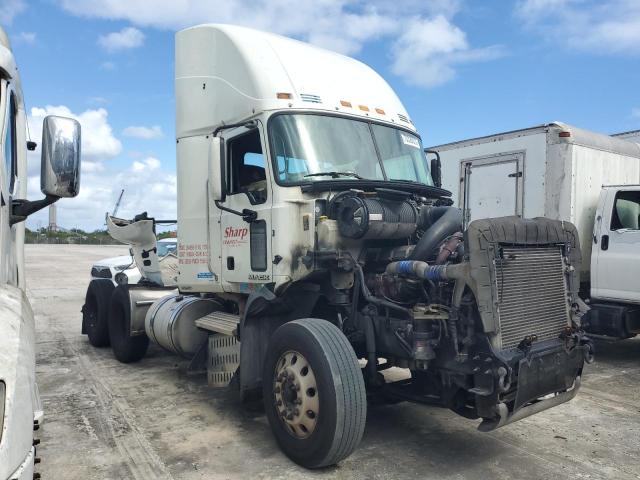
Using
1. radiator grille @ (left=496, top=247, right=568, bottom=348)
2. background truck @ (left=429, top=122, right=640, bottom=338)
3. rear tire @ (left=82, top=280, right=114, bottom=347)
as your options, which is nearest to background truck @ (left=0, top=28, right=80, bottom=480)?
radiator grille @ (left=496, top=247, right=568, bottom=348)

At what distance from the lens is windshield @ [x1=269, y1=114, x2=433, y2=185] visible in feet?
15.6

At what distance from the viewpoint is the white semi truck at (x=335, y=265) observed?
3818 mm

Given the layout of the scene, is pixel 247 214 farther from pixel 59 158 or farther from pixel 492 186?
pixel 492 186

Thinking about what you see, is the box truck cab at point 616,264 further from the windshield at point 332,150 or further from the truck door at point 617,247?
the windshield at point 332,150

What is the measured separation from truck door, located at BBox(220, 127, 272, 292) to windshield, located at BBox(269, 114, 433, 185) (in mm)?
209

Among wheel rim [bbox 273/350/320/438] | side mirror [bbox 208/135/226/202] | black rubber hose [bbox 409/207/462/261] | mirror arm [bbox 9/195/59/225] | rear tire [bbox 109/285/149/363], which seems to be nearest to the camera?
mirror arm [bbox 9/195/59/225]

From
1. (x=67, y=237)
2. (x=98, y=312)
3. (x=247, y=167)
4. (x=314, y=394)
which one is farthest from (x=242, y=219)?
(x=67, y=237)

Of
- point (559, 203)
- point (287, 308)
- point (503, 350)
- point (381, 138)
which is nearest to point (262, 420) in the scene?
point (287, 308)

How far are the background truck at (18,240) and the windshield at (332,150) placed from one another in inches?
78.5

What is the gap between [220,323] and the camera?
559 cm

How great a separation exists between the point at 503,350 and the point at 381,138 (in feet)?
8.10

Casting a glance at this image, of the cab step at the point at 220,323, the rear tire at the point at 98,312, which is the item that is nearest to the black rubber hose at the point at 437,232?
the cab step at the point at 220,323

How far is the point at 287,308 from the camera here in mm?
5070

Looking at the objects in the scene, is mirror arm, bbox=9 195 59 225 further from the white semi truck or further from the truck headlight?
the white semi truck
